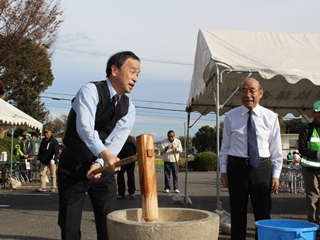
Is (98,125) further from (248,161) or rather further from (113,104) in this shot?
(248,161)

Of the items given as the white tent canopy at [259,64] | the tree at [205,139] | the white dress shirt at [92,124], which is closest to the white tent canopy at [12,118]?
the white tent canopy at [259,64]

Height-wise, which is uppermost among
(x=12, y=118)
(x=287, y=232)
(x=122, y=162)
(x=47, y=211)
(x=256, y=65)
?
(x=256, y=65)

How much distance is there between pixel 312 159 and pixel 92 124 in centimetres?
393

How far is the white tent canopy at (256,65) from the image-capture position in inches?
269

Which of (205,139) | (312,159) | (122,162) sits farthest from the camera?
(205,139)

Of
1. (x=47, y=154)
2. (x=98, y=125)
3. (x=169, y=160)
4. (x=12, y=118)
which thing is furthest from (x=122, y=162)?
(x=12, y=118)

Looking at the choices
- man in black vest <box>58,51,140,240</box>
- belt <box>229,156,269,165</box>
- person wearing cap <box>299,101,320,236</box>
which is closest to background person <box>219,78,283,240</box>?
belt <box>229,156,269,165</box>

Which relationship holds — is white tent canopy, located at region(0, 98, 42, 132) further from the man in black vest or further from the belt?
the man in black vest

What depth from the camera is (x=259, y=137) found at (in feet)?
14.7

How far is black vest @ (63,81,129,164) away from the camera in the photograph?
329cm

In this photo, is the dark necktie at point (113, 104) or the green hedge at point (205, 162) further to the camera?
the green hedge at point (205, 162)

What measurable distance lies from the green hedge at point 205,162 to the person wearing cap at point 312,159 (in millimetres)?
22924

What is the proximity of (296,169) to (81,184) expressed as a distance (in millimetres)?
9782

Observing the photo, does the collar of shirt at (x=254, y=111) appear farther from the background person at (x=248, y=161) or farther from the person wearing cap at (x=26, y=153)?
the person wearing cap at (x=26, y=153)
